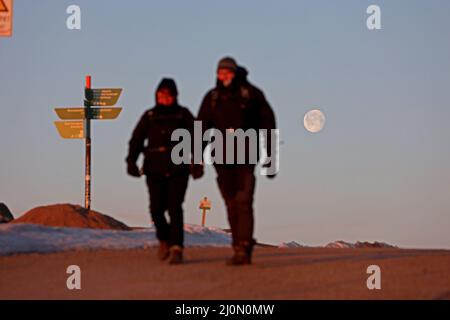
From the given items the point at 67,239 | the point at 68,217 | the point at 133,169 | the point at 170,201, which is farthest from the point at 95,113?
the point at 170,201

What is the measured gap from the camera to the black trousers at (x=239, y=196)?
32.3ft

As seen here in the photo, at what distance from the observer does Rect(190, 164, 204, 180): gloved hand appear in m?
10.3

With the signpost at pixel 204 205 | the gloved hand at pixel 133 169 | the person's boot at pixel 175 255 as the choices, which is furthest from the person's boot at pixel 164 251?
the signpost at pixel 204 205

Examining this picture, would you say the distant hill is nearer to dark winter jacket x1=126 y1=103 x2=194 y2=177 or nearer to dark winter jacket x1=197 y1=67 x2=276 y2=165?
dark winter jacket x1=126 y1=103 x2=194 y2=177

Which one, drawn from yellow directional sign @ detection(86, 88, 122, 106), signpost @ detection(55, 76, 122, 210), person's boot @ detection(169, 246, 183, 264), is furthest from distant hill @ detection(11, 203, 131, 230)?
person's boot @ detection(169, 246, 183, 264)

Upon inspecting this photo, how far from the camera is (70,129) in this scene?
21.5 meters

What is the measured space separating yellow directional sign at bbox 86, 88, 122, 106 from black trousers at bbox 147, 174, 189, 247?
1101 centimetres

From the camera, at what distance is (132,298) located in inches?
314

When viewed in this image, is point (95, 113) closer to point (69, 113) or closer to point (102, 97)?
point (102, 97)

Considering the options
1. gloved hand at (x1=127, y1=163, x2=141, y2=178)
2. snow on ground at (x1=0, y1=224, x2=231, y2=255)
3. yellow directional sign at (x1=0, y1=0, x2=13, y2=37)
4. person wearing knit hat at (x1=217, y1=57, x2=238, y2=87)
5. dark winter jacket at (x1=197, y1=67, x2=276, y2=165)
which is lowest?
snow on ground at (x1=0, y1=224, x2=231, y2=255)

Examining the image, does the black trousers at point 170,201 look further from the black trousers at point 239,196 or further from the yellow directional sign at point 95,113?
the yellow directional sign at point 95,113

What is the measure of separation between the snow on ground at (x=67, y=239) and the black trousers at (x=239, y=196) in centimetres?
320

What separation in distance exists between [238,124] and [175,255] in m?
1.71
